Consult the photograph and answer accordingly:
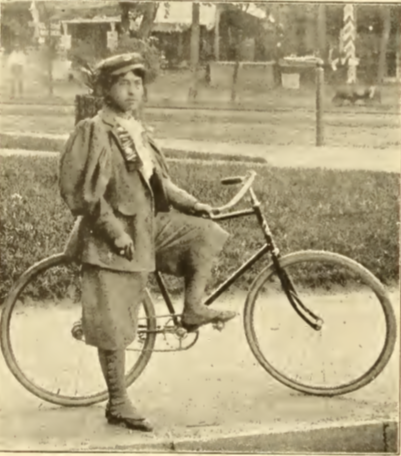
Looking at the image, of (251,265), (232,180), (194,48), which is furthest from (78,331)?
(194,48)

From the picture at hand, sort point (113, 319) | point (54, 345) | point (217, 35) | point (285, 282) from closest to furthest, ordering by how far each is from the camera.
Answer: point (113, 319)
point (285, 282)
point (54, 345)
point (217, 35)

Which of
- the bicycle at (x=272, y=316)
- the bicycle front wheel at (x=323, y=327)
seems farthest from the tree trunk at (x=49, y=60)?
the bicycle front wheel at (x=323, y=327)

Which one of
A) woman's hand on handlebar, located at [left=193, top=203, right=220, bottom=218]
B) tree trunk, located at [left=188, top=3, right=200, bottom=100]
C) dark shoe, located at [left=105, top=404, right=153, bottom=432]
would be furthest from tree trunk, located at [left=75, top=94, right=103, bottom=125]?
dark shoe, located at [left=105, top=404, right=153, bottom=432]

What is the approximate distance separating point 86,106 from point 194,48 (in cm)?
47

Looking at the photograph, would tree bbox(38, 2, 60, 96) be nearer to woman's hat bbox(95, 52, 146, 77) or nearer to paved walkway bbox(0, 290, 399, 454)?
woman's hat bbox(95, 52, 146, 77)

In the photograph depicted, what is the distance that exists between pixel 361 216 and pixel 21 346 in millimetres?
1332

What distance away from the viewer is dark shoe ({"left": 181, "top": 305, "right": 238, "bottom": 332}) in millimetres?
3268

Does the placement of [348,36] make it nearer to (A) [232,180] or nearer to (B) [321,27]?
(B) [321,27]

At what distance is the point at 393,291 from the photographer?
342cm

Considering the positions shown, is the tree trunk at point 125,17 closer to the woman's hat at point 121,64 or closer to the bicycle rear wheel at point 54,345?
the woman's hat at point 121,64

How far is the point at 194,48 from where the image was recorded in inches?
138

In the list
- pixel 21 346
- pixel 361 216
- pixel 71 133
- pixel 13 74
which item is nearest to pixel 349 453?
pixel 361 216

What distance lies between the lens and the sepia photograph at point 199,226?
3236 mm

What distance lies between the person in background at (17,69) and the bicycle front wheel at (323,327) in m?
1.16
